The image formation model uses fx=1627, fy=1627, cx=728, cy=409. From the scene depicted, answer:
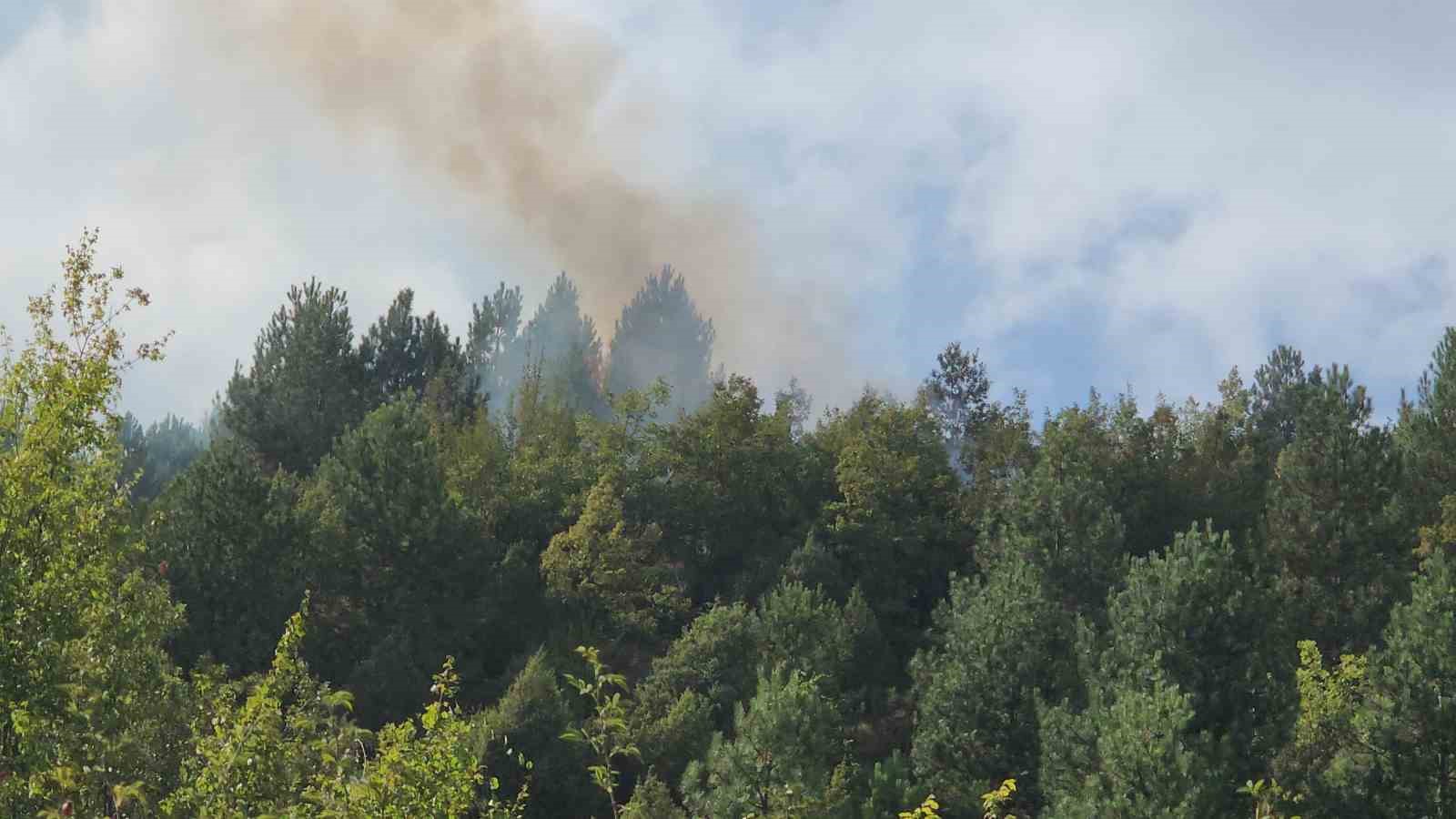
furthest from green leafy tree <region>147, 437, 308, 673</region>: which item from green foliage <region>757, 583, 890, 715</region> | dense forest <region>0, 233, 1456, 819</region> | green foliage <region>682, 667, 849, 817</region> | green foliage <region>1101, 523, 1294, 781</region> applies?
green foliage <region>1101, 523, 1294, 781</region>

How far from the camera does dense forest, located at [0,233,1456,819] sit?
65.3 feet

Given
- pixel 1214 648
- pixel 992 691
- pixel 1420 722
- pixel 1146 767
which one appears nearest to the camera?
pixel 1146 767

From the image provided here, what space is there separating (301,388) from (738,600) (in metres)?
41.1

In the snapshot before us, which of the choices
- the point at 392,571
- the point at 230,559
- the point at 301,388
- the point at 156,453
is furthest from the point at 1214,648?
the point at 156,453

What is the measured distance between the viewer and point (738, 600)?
78.4 m

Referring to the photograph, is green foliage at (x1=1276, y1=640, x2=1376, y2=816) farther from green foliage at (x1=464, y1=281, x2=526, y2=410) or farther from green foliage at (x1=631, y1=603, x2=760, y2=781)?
green foliage at (x1=464, y1=281, x2=526, y2=410)

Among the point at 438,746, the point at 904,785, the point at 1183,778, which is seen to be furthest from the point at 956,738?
the point at 438,746

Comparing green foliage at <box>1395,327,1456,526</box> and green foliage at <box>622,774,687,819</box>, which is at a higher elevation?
green foliage at <box>1395,327,1456,526</box>

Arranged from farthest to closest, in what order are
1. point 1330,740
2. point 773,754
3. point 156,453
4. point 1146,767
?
point 156,453 → point 1330,740 → point 773,754 → point 1146,767

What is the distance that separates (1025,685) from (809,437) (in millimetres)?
37588

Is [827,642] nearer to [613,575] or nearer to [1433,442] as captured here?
[613,575]

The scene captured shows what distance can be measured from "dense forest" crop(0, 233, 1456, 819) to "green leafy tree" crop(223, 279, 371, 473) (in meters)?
0.26

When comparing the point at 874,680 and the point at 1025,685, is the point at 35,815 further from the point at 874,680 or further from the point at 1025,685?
the point at 874,680

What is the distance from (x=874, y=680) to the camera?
74.8m
